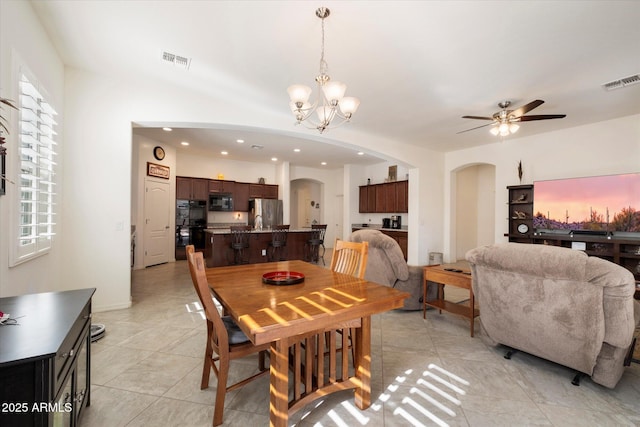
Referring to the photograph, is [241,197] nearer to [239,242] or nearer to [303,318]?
[239,242]

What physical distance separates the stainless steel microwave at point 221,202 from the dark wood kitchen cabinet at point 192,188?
0.64 feet

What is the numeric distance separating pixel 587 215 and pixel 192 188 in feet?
27.4

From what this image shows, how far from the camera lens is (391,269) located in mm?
3223

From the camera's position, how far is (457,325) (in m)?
3.02

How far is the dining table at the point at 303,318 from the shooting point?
4.17 ft

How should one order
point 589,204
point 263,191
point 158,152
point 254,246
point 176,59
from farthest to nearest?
1. point 263,191
2. point 158,152
3. point 254,246
4. point 589,204
5. point 176,59

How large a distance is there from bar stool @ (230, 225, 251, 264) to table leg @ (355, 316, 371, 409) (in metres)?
4.31


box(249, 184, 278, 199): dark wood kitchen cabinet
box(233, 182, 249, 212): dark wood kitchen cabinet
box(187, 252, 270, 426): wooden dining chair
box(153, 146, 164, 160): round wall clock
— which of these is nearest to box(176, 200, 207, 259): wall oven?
box(233, 182, 249, 212): dark wood kitchen cabinet

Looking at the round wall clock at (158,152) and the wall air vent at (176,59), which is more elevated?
the wall air vent at (176,59)

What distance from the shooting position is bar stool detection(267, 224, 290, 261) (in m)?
6.14

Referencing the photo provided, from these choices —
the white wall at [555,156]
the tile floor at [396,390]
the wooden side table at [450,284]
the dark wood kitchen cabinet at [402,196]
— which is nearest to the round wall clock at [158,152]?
the tile floor at [396,390]

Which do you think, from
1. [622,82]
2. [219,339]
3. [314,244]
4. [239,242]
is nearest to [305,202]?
[314,244]

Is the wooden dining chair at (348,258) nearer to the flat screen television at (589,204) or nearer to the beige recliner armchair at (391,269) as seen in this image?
the beige recliner armchair at (391,269)

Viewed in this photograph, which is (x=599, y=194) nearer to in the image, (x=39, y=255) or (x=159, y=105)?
(x=159, y=105)
